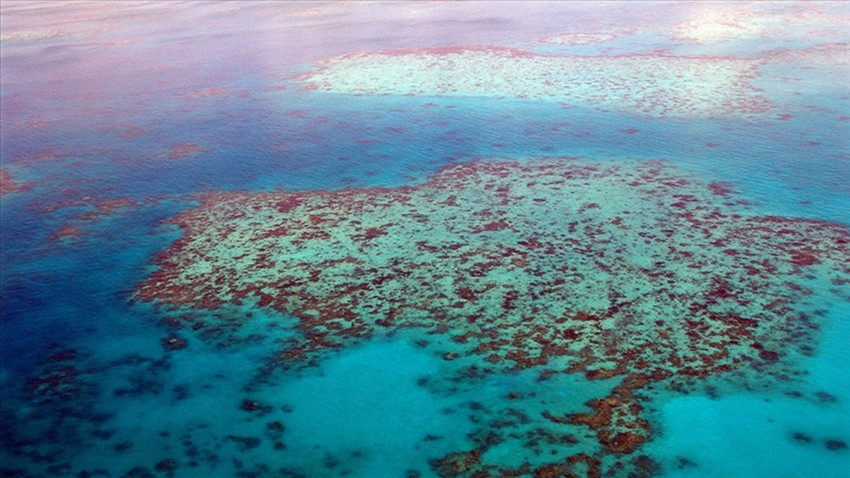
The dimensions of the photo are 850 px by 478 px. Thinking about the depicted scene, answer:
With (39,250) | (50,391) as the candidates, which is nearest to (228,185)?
(39,250)

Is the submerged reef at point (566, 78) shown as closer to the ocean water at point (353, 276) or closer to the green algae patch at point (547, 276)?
the ocean water at point (353, 276)

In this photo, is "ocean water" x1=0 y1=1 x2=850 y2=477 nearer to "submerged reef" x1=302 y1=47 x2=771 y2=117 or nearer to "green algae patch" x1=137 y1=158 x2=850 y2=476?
"green algae patch" x1=137 y1=158 x2=850 y2=476

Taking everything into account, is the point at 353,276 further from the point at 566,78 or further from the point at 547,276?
the point at 566,78

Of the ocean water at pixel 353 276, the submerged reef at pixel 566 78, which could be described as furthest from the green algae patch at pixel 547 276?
the submerged reef at pixel 566 78

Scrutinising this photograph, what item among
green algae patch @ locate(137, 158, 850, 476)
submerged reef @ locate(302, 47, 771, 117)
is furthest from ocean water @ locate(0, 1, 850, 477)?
submerged reef @ locate(302, 47, 771, 117)

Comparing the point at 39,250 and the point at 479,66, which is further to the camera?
the point at 479,66

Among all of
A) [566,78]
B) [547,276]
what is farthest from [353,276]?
[566,78]

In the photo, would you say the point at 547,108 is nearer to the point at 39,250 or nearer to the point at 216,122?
the point at 216,122
